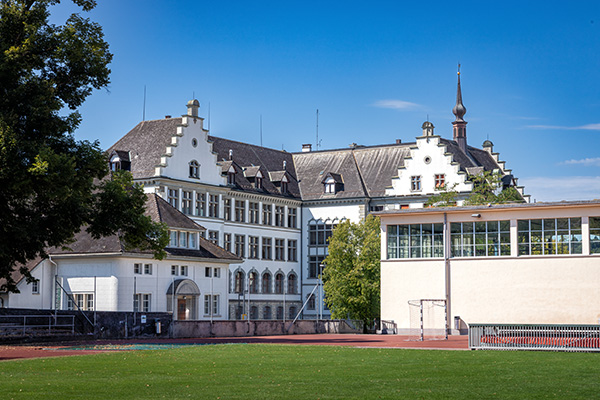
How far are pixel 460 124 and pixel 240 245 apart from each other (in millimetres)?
29682

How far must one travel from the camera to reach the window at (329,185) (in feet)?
291

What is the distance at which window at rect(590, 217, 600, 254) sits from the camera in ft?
164

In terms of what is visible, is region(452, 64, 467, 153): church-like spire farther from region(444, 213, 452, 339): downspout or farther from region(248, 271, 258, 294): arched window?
region(444, 213, 452, 339): downspout

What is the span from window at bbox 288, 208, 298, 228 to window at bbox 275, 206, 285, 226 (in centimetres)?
109

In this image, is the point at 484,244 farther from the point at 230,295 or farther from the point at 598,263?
the point at 230,295

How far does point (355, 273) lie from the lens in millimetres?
68250

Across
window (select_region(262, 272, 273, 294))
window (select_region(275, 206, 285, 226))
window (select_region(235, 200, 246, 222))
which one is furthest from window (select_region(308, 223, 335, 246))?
window (select_region(235, 200, 246, 222))

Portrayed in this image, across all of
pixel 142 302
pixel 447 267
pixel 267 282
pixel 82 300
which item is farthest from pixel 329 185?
pixel 447 267

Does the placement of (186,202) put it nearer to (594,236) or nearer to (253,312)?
(253,312)

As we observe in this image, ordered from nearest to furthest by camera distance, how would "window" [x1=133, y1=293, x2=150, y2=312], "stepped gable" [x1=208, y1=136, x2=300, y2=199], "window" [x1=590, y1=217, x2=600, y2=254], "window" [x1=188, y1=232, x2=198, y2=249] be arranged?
"window" [x1=590, y1=217, x2=600, y2=254], "window" [x1=133, y1=293, x2=150, y2=312], "window" [x1=188, y1=232, x2=198, y2=249], "stepped gable" [x1=208, y1=136, x2=300, y2=199]

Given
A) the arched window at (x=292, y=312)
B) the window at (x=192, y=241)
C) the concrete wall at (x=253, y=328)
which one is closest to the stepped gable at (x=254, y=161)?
the arched window at (x=292, y=312)

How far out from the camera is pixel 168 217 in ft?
208

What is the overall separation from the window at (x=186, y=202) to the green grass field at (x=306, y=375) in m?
43.1

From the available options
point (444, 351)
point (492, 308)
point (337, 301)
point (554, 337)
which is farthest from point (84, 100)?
point (337, 301)
